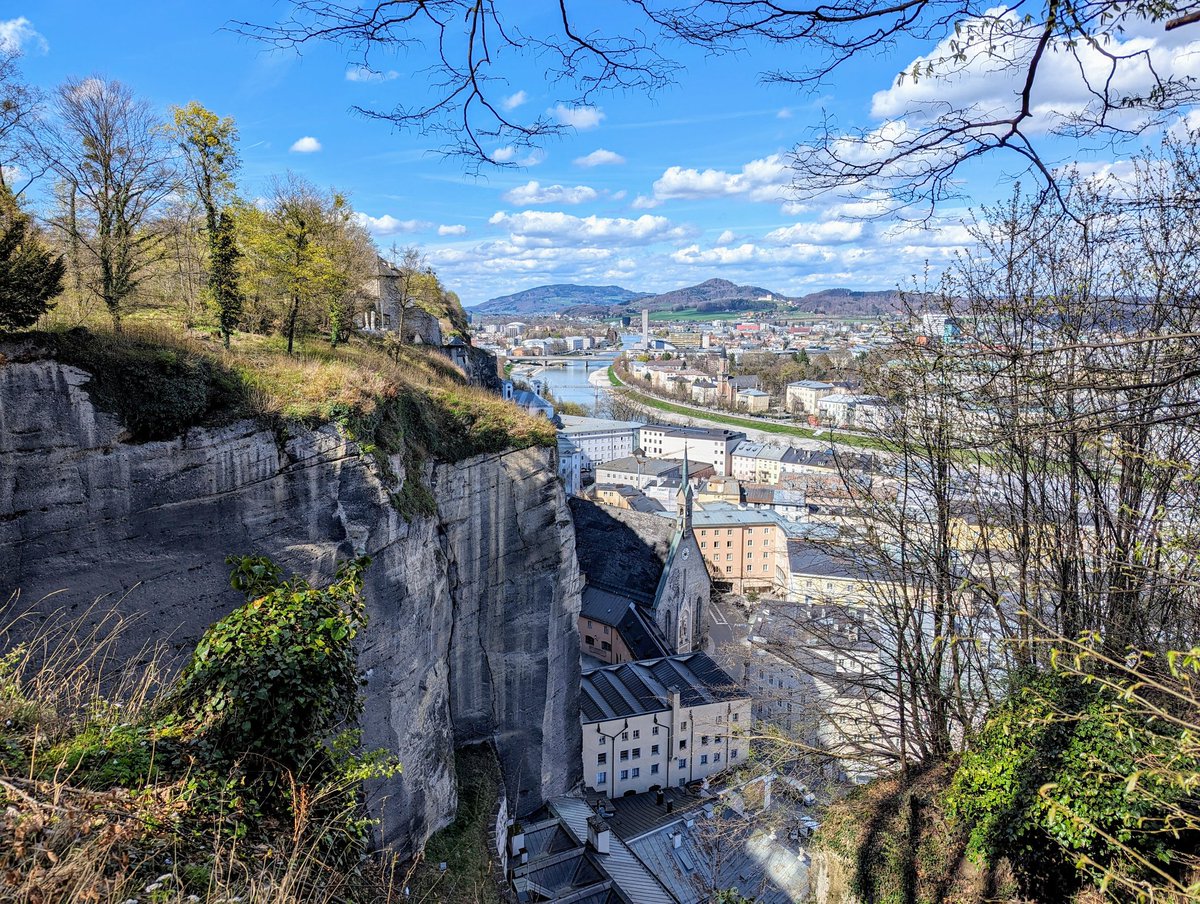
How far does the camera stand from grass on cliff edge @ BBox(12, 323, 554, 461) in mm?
7367

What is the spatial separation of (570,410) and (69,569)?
2829 inches

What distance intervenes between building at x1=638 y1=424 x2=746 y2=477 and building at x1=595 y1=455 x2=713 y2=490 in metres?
4.17

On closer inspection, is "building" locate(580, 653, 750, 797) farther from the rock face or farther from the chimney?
the rock face

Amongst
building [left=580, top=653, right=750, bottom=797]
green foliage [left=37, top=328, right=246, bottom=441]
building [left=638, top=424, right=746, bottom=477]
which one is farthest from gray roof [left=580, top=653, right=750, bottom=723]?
building [left=638, top=424, right=746, bottom=477]

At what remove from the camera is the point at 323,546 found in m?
8.58

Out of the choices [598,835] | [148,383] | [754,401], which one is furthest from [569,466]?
[754,401]

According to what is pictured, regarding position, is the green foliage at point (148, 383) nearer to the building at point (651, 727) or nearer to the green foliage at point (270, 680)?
the green foliage at point (270, 680)

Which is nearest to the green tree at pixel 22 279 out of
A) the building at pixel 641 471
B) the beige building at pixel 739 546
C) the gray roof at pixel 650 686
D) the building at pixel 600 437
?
the gray roof at pixel 650 686

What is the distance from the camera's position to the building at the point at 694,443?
6347 cm

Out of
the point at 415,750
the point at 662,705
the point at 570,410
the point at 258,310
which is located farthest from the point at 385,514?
the point at 570,410

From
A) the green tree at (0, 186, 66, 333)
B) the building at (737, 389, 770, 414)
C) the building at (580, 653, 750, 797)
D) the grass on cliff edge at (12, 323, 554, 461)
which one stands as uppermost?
the green tree at (0, 186, 66, 333)

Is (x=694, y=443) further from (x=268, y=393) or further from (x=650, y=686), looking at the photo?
(x=268, y=393)

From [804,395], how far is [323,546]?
85216 millimetres

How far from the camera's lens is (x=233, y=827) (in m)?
3.27
